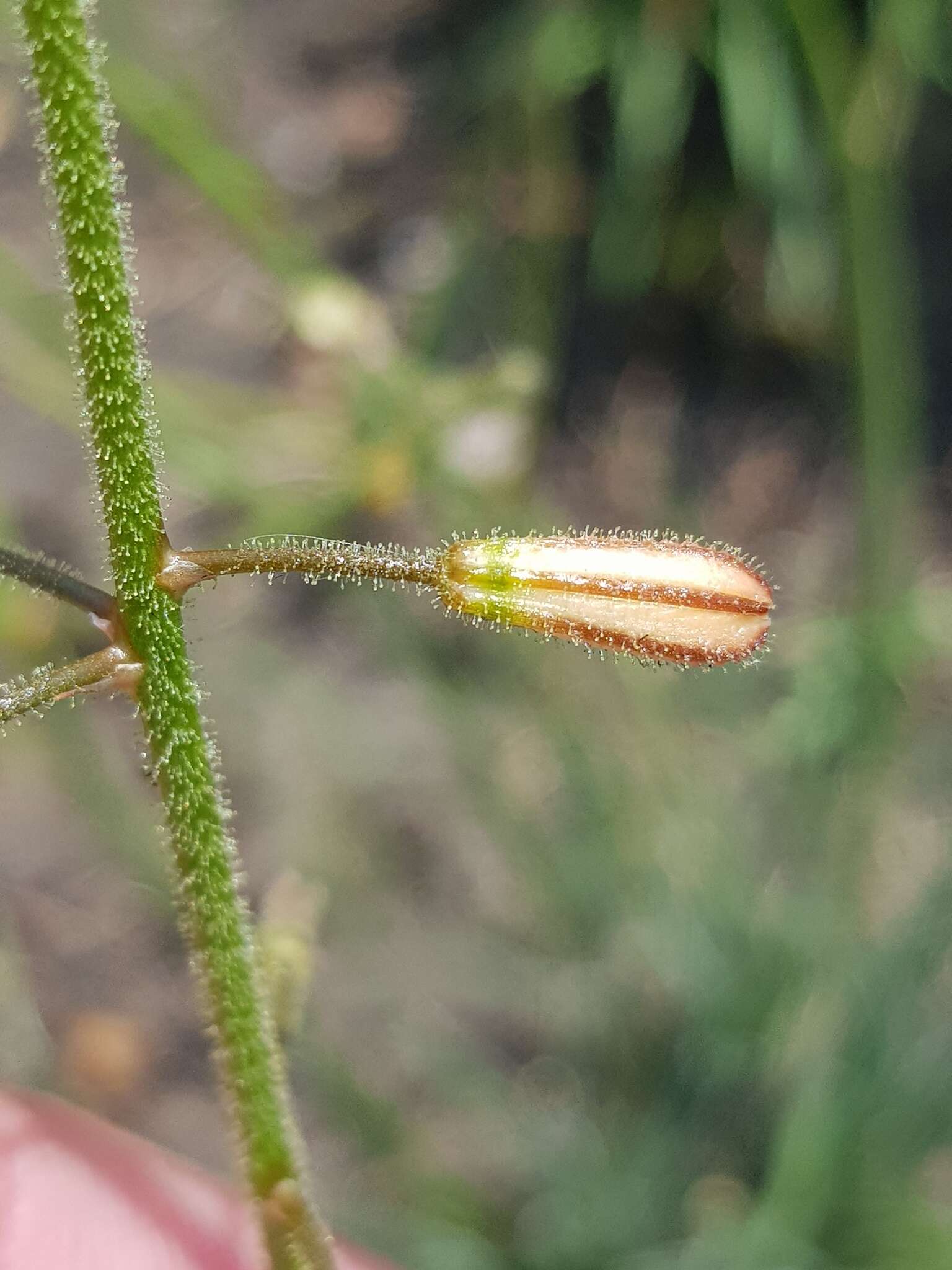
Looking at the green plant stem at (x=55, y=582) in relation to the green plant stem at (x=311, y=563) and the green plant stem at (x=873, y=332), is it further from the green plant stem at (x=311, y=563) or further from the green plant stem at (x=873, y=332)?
the green plant stem at (x=873, y=332)

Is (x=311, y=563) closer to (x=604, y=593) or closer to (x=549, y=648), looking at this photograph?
(x=604, y=593)

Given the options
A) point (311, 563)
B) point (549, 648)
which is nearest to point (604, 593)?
point (311, 563)

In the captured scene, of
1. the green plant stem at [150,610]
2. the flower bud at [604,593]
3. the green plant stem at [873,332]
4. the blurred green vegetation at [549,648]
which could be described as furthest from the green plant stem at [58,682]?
the green plant stem at [873,332]

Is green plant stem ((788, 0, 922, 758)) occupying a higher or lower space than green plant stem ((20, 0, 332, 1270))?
higher

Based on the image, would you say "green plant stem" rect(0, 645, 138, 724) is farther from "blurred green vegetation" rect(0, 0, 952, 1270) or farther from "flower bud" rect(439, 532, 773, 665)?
"blurred green vegetation" rect(0, 0, 952, 1270)

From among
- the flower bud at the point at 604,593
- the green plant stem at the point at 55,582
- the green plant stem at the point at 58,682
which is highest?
the green plant stem at the point at 55,582

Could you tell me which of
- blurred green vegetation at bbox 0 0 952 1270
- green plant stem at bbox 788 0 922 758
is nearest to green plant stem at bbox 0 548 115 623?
blurred green vegetation at bbox 0 0 952 1270
